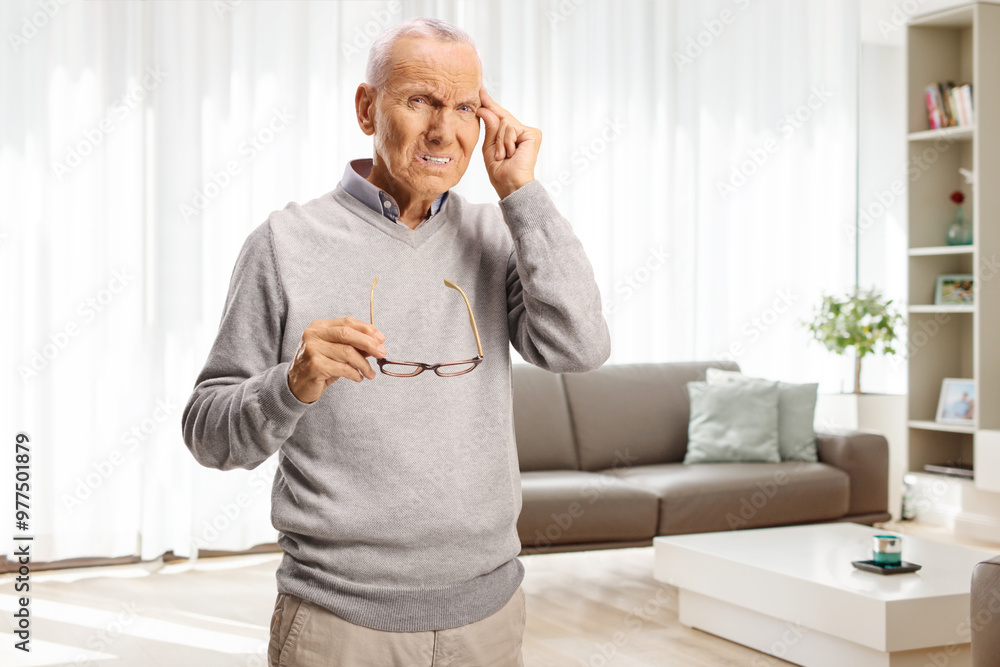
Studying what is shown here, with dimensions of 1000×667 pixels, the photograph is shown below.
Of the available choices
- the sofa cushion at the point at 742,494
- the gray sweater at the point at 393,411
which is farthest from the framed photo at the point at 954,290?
the gray sweater at the point at 393,411

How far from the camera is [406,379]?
1061 millimetres

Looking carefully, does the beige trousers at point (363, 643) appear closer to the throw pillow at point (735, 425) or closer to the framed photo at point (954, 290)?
the throw pillow at point (735, 425)

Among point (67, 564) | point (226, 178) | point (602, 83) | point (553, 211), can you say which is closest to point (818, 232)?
point (602, 83)

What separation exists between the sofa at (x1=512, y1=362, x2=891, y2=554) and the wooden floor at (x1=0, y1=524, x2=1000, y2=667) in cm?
28

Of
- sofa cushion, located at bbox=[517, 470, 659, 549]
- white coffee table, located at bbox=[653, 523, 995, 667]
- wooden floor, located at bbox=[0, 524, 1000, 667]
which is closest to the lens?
white coffee table, located at bbox=[653, 523, 995, 667]

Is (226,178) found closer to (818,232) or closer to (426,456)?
(818,232)

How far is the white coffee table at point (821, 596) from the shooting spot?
2.68 meters

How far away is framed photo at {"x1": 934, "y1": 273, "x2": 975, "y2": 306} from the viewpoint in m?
4.92

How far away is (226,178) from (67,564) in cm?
173

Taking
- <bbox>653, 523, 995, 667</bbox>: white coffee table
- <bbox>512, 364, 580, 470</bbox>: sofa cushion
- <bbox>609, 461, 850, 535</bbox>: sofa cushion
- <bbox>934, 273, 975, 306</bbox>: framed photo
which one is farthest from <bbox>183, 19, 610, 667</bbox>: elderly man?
<bbox>934, 273, 975, 306</bbox>: framed photo

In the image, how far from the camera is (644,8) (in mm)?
5137

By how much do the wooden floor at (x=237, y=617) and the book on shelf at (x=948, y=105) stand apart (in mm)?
2563

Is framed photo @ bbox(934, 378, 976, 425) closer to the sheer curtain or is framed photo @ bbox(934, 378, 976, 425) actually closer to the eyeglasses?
the sheer curtain

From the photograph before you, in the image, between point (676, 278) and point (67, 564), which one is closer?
point (67, 564)
